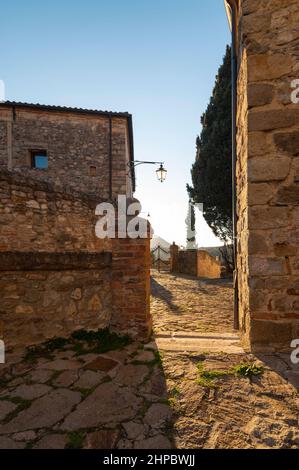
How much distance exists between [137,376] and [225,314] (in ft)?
11.1

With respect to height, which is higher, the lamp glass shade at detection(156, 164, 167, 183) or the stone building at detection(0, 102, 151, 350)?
the lamp glass shade at detection(156, 164, 167, 183)

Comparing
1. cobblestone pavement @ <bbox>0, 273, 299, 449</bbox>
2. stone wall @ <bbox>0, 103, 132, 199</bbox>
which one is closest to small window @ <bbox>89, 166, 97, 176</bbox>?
stone wall @ <bbox>0, 103, 132, 199</bbox>

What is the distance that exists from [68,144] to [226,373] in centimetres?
1208

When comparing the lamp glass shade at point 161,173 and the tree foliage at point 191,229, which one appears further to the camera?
the tree foliage at point 191,229

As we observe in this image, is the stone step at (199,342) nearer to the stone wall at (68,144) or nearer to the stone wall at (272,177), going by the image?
the stone wall at (272,177)

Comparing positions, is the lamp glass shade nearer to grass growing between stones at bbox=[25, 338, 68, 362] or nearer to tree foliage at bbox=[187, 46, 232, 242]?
tree foliage at bbox=[187, 46, 232, 242]

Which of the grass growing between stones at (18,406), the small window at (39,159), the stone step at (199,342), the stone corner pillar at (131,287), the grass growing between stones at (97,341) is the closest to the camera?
the grass growing between stones at (18,406)

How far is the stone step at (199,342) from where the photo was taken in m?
2.91

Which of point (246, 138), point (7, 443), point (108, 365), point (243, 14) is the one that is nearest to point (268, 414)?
point (108, 365)

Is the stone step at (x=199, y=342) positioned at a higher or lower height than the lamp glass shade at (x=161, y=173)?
lower

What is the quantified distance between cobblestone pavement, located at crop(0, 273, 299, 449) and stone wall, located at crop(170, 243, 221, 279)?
11343 millimetres

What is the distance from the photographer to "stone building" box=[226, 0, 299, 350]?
2.78 meters

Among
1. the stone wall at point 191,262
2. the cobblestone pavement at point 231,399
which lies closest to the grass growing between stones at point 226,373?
the cobblestone pavement at point 231,399

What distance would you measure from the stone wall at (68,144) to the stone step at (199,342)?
30.3 feet
